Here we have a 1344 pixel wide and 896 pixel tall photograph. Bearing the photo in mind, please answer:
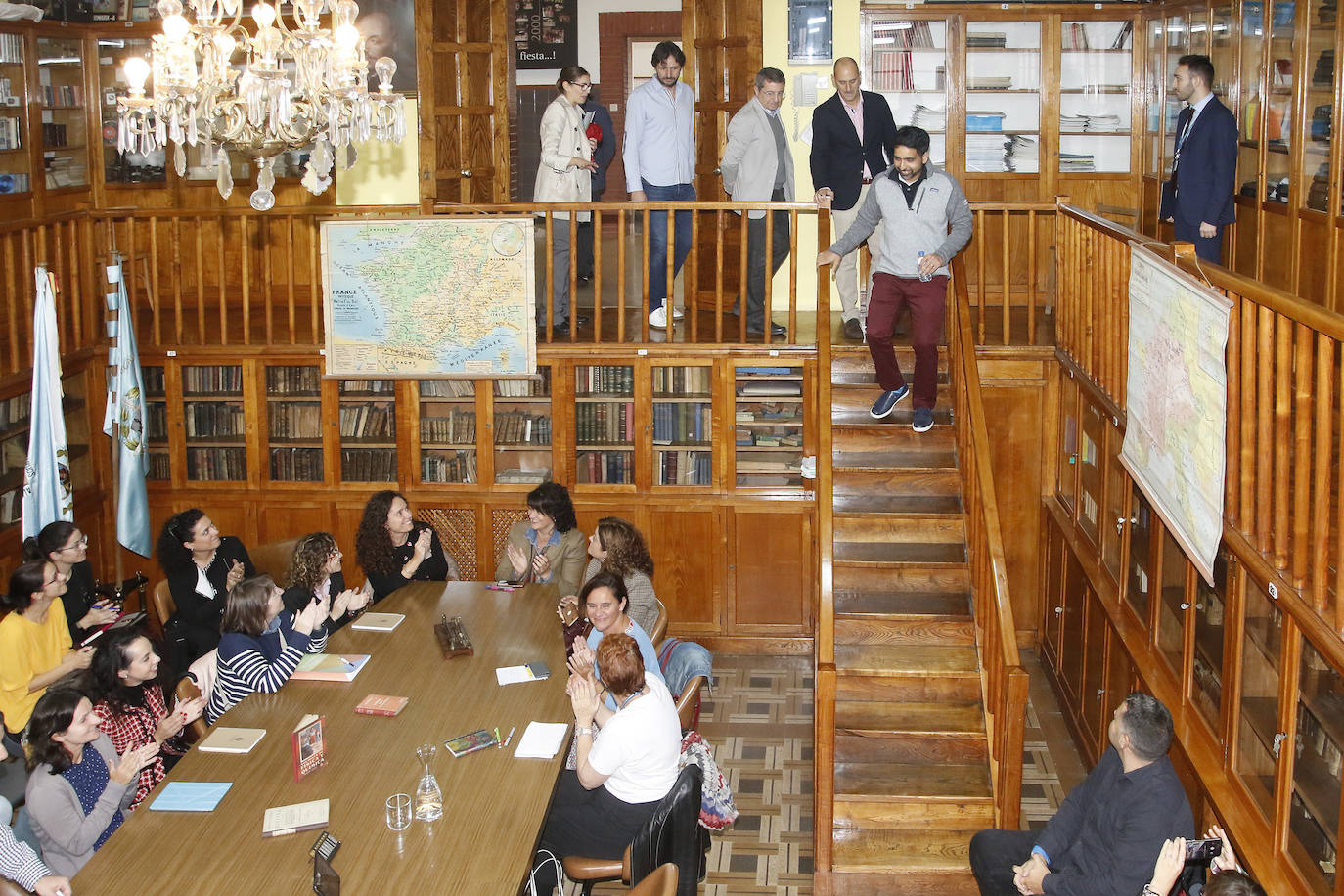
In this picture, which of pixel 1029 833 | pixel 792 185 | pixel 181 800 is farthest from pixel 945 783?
pixel 792 185

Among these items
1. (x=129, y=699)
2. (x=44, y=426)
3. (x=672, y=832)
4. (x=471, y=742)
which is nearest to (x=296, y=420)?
(x=44, y=426)

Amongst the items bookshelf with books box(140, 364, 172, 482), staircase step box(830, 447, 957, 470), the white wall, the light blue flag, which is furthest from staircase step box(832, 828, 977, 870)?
the white wall

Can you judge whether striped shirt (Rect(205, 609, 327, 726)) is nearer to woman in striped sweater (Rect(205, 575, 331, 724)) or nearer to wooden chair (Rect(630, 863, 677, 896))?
woman in striped sweater (Rect(205, 575, 331, 724))

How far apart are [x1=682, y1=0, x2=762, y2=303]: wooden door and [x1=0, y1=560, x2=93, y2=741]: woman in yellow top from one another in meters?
4.50

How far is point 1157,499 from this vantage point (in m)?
5.52

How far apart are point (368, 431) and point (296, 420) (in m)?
0.47

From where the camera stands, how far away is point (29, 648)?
6328mm

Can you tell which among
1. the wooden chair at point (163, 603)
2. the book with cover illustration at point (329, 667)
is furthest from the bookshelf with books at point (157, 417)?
the book with cover illustration at point (329, 667)

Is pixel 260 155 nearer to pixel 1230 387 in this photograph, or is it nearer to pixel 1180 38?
pixel 1230 387

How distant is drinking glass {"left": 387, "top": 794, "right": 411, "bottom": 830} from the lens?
14.9ft

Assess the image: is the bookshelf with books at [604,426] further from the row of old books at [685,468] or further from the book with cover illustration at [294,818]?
the book with cover illustration at [294,818]

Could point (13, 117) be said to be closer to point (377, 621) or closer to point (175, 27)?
point (377, 621)

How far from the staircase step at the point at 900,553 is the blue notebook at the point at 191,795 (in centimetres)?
327

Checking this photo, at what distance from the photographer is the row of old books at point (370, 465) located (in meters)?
8.98
